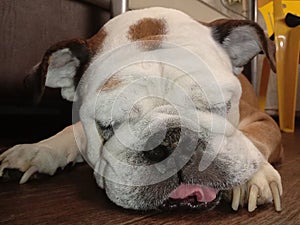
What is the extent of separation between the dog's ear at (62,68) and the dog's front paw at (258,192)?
52 centimetres

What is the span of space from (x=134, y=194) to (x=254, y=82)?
2.97 metres

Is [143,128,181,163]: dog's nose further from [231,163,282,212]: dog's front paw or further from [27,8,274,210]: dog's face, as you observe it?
[231,163,282,212]: dog's front paw

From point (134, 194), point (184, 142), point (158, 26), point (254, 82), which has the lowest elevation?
point (254, 82)

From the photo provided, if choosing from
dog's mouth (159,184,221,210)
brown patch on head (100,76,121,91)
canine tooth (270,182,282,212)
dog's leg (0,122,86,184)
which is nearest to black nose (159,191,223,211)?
dog's mouth (159,184,221,210)

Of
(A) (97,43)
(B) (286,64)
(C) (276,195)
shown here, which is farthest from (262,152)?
(B) (286,64)

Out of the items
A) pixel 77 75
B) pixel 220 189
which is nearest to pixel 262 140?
pixel 220 189

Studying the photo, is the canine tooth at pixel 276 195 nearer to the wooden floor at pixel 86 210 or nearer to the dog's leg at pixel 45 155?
the wooden floor at pixel 86 210

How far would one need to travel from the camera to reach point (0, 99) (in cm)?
212

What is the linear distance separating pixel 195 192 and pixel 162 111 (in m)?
0.18

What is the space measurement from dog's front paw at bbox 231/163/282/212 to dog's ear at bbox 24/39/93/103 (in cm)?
52

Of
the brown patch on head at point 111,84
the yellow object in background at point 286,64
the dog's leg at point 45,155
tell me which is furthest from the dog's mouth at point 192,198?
the yellow object in background at point 286,64

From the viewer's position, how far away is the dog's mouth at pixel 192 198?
0.92 meters

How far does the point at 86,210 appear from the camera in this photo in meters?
0.98

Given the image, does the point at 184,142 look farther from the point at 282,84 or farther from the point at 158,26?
the point at 282,84
